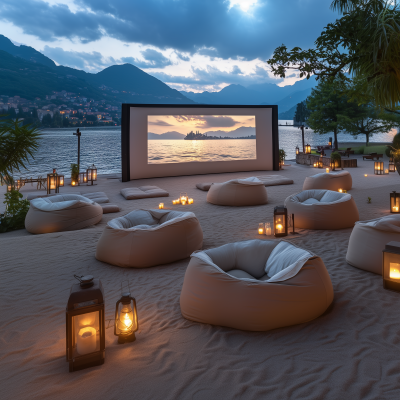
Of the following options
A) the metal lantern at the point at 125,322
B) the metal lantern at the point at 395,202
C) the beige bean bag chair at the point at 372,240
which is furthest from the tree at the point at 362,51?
the metal lantern at the point at 125,322

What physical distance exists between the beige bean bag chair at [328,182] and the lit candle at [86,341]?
7979 mm

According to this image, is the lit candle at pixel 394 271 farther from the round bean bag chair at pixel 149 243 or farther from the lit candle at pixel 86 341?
the lit candle at pixel 86 341

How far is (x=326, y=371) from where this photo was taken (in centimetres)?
193

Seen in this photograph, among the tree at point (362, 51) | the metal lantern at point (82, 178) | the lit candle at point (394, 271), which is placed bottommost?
the lit candle at point (394, 271)

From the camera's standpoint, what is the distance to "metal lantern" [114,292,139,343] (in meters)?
2.30

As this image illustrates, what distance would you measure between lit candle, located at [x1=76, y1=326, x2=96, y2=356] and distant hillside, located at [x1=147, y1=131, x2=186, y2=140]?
37.0ft

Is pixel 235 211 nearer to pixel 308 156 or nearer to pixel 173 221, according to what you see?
pixel 173 221

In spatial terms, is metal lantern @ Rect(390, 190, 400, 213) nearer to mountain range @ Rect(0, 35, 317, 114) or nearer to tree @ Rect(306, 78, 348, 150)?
tree @ Rect(306, 78, 348, 150)

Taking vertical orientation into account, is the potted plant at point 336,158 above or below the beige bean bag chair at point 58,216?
above

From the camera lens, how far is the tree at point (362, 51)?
4191mm

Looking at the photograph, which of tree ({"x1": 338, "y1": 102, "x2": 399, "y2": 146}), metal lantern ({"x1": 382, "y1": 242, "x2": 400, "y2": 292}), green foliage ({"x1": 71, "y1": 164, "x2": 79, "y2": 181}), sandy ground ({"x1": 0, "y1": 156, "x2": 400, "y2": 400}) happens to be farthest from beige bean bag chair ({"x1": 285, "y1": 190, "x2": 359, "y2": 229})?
tree ({"x1": 338, "y1": 102, "x2": 399, "y2": 146})

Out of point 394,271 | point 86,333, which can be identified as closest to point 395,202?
point 394,271

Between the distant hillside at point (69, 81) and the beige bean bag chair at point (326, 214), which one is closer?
the beige bean bag chair at point (326, 214)

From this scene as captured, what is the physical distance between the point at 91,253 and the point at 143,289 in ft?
4.96
